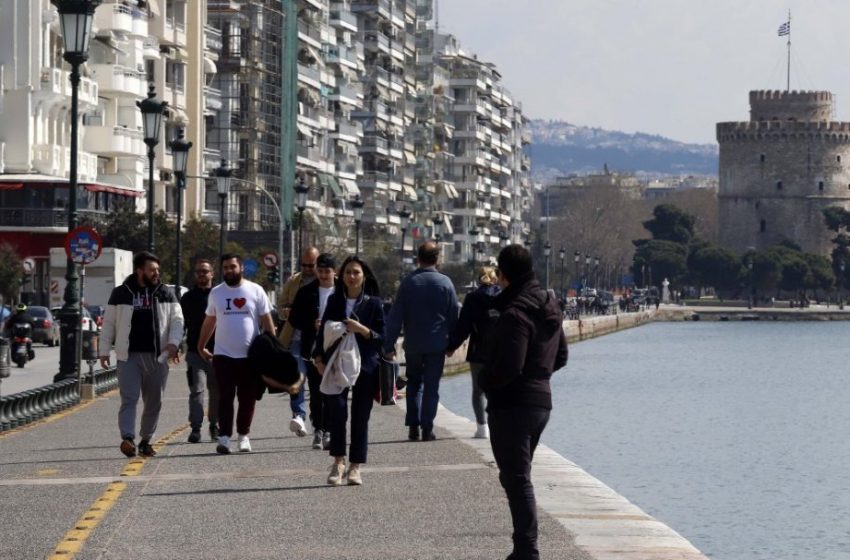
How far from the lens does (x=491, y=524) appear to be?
12438 millimetres

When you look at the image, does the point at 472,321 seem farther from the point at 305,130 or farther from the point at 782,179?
the point at 782,179

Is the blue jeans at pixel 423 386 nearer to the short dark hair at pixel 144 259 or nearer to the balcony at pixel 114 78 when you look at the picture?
the short dark hair at pixel 144 259

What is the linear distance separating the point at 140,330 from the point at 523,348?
6844 millimetres

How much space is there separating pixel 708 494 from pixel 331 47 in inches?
3394

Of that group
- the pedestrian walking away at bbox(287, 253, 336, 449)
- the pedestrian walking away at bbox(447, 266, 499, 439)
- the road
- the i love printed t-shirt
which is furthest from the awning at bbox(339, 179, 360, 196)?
the pedestrian walking away at bbox(287, 253, 336, 449)

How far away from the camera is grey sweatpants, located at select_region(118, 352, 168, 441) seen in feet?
55.8

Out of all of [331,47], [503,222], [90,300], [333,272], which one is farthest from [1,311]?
[503,222]

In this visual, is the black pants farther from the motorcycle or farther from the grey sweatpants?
the motorcycle

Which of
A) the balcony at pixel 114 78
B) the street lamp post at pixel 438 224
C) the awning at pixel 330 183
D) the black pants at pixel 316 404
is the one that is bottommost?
the black pants at pixel 316 404

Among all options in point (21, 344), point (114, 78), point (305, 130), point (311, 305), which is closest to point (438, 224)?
point (305, 130)

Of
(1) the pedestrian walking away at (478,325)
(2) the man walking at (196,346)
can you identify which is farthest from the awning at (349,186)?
(1) the pedestrian walking away at (478,325)

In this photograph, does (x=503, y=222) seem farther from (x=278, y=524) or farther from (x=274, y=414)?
(x=278, y=524)

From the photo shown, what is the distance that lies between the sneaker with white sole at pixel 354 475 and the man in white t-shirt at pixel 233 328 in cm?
258

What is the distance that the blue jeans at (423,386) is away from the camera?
61.5 ft
